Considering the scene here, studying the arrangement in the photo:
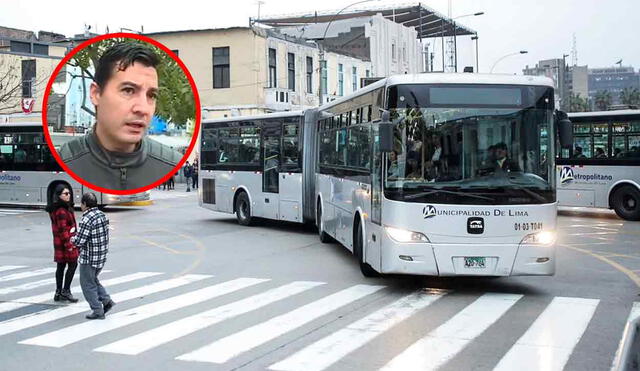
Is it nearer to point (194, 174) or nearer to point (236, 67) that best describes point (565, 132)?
point (236, 67)

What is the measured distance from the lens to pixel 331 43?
70062mm

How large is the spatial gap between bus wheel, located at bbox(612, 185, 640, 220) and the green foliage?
865 inches

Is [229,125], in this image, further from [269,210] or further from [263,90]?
[263,90]

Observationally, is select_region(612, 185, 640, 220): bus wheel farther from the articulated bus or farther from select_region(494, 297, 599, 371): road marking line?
select_region(494, 297, 599, 371): road marking line

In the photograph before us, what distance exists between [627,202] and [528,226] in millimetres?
13991

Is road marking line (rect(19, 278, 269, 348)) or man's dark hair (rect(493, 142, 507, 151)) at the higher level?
man's dark hair (rect(493, 142, 507, 151))

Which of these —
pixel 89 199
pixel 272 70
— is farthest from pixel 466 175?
pixel 272 70

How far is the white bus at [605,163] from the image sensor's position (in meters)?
23.4

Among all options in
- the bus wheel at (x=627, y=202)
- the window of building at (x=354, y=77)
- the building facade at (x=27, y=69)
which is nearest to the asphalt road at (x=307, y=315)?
the building facade at (x=27, y=69)

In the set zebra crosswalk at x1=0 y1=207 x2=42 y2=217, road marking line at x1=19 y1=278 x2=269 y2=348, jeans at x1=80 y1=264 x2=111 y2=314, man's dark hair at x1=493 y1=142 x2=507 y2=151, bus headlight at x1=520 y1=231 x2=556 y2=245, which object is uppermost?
man's dark hair at x1=493 y1=142 x2=507 y2=151

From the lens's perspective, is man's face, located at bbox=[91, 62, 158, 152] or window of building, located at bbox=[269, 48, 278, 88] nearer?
man's face, located at bbox=[91, 62, 158, 152]

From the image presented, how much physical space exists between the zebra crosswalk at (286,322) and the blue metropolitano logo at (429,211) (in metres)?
1.23

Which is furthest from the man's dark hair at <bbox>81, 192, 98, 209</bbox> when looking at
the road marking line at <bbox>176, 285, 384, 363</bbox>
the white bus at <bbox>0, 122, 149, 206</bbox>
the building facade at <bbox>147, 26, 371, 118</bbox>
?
the building facade at <bbox>147, 26, 371, 118</bbox>

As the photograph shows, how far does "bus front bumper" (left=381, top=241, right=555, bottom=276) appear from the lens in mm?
11281
